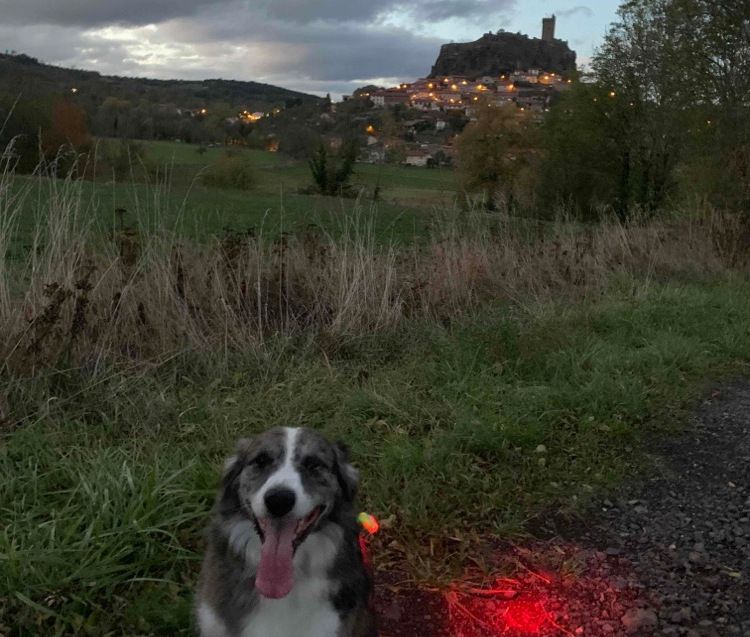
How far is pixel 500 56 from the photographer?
4491 inches

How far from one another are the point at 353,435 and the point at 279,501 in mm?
2231

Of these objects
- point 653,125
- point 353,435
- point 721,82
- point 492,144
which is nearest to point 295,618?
point 353,435

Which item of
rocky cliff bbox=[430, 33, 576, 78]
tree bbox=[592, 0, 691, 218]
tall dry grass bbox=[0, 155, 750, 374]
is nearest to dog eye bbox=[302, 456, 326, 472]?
tall dry grass bbox=[0, 155, 750, 374]

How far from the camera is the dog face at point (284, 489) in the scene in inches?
95.0

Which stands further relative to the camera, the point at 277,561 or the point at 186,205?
the point at 186,205

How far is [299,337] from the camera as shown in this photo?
6375 mm

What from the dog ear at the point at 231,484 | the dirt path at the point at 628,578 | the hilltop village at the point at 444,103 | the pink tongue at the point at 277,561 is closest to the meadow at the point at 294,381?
the dirt path at the point at 628,578

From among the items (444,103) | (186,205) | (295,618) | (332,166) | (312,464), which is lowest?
(295,618)

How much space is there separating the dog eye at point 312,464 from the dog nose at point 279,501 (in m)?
0.26

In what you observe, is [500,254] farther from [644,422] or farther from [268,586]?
[268,586]

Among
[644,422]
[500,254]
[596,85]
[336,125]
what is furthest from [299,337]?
[596,85]

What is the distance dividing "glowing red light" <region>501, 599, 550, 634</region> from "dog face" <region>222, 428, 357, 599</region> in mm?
963

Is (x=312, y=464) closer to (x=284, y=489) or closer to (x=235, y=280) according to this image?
(x=284, y=489)

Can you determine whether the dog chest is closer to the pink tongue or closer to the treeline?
the pink tongue
